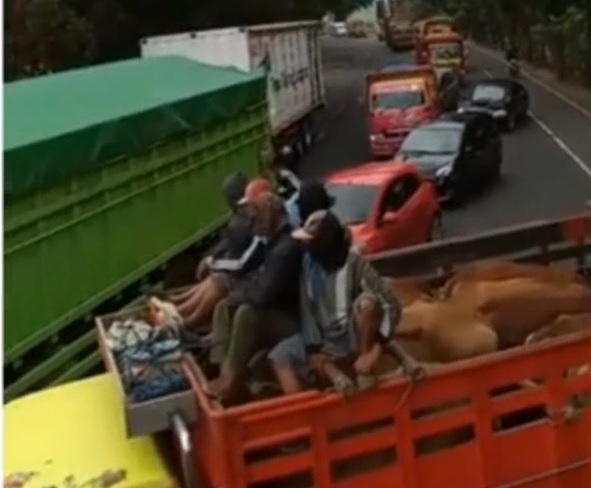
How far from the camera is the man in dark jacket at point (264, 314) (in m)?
5.87

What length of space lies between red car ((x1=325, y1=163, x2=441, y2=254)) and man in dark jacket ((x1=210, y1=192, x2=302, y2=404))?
7.50m

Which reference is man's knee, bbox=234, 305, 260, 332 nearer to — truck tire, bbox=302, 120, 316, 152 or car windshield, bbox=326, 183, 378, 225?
car windshield, bbox=326, 183, 378, 225

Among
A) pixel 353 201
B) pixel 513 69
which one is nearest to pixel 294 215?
pixel 353 201

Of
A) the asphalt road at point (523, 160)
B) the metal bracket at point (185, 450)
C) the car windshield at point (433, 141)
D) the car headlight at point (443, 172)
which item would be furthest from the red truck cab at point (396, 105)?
the metal bracket at point (185, 450)

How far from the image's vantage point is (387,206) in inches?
575

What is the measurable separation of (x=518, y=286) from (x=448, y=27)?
53.3 meters

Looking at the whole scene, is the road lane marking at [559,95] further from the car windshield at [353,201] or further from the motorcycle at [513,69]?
the car windshield at [353,201]

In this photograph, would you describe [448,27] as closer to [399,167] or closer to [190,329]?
[399,167]

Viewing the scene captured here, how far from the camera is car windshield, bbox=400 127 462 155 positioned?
23.2 meters

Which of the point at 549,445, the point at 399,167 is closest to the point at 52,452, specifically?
the point at 549,445

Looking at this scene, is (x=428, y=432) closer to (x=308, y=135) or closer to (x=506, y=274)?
(x=506, y=274)

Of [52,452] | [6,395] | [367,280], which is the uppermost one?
[367,280]

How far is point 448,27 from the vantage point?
59.1 metres

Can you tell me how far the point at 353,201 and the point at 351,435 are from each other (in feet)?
31.3
